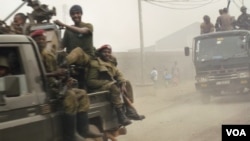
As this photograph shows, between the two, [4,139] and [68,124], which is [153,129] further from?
[4,139]

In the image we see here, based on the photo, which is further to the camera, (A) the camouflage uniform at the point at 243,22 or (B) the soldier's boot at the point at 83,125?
(A) the camouflage uniform at the point at 243,22

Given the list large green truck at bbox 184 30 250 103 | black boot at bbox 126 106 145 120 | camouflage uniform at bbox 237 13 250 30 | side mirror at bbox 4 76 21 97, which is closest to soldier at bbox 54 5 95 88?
black boot at bbox 126 106 145 120

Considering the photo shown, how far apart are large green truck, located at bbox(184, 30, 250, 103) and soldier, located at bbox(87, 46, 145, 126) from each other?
8.99 m

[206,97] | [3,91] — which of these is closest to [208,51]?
[206,97]

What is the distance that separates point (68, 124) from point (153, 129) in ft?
19.4

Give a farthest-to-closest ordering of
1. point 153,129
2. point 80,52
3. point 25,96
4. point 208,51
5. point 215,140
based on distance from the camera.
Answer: point 208,51 → point 153,129 → point 215,140 → point 80,52 → point 25,96

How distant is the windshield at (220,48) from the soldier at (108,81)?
29.8 ft

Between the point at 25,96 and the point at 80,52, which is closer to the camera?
the point at 25,96

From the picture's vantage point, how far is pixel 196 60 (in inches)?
615

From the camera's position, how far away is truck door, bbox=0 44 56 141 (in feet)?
13.1

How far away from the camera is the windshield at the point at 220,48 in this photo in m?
15.1

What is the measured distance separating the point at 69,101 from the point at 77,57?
1.11 m

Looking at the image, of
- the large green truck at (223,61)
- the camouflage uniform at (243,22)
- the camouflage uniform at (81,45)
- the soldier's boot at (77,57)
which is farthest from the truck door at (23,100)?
the camouflage uniform at (243,22)

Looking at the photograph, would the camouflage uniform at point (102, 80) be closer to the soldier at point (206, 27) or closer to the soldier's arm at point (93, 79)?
the soldier's arm at point (93, 79)
